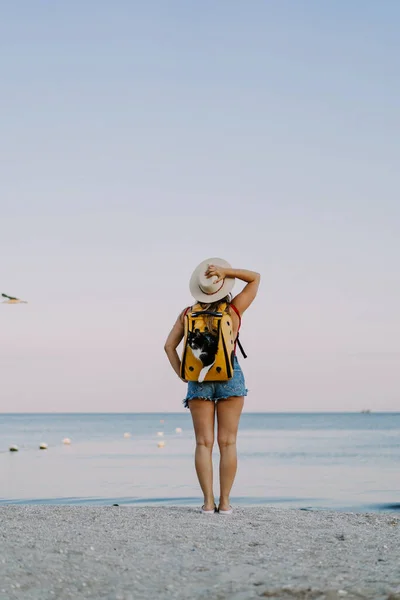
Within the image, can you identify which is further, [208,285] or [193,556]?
[208,285]

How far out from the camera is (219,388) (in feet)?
24.3

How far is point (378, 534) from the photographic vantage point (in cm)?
663

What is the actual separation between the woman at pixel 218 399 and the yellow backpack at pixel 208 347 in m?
0.13

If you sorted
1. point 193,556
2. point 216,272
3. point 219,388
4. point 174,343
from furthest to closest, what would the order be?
point 174,343 < point 216,272 < point 219,388 < point 193,556

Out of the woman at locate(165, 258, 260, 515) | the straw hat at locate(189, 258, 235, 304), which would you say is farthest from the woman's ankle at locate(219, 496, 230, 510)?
the straw hat at locate(189, 258, 235, 304)

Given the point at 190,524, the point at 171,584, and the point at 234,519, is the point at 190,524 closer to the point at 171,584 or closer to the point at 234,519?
the point at 234,519

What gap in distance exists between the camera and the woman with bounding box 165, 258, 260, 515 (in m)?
7.43

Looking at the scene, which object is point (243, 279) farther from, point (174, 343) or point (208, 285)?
point (174, 343)

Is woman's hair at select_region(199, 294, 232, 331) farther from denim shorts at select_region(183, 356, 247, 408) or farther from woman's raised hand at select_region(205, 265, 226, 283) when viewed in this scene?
denim shorts at select_region(183, 356, 247, 408)

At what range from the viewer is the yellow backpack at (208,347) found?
728cm

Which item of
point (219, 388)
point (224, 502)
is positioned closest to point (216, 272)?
point (219, 388)

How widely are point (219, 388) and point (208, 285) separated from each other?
36.9 inches

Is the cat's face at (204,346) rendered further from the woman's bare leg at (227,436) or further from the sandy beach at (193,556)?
the sandy beach at (193,556)

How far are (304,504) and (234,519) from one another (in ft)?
21.8
